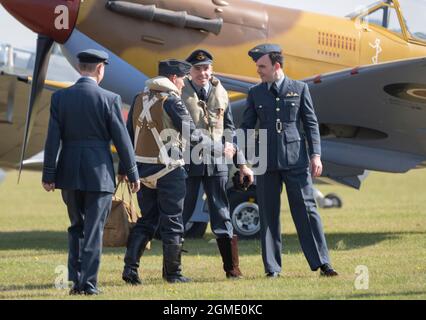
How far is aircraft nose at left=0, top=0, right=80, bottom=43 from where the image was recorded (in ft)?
34.0

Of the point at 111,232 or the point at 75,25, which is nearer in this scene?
the point at 111,232

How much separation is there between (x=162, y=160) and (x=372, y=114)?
4.44 metres

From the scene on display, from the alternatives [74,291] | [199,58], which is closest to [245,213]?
[199,58]

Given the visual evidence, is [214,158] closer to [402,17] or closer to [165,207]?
[165,207]

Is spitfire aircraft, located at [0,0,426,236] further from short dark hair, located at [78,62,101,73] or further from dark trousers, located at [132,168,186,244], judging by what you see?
short dark hair, located at [78,62,101,73]

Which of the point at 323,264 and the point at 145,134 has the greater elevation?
the point at 145,134

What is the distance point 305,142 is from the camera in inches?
332

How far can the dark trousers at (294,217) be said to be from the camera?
26.8ft

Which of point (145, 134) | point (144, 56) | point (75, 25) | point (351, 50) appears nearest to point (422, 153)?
point (351, 50)

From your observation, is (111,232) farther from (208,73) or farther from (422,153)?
(422,153)

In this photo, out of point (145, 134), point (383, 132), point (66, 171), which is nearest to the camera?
point (66, 171)

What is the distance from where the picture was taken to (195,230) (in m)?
12.6

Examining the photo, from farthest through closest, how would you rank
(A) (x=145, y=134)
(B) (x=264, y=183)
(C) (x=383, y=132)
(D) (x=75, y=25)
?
(C) (x=383, y=132)
(D) (x=75, y=25)
(B) (x=264, y=183)
(A) (x=145, y=134)

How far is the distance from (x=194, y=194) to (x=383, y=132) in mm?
4118
